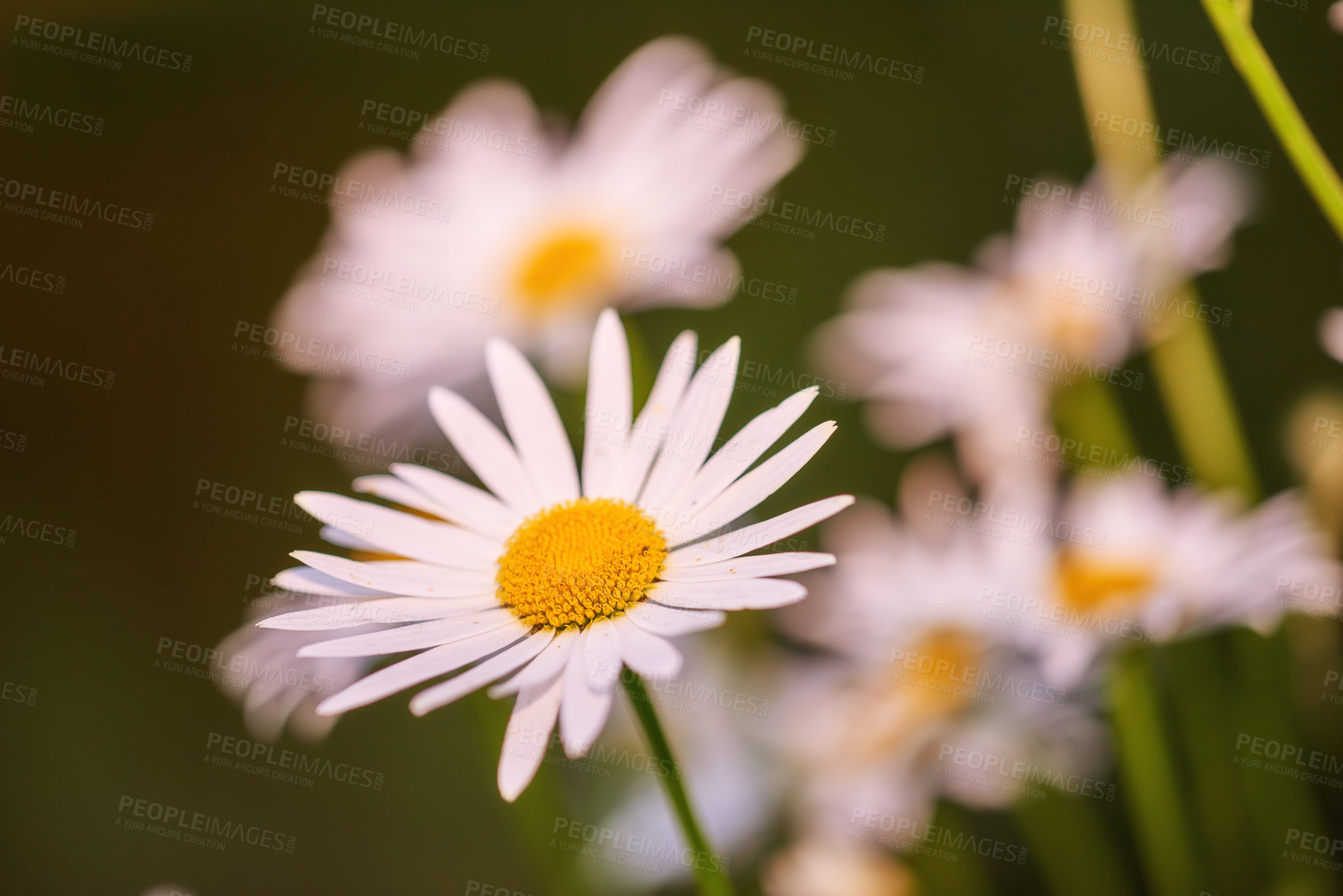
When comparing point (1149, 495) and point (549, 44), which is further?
point (549, 44)

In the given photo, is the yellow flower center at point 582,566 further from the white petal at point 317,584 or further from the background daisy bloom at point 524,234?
the background daisy bloom at point 524,234

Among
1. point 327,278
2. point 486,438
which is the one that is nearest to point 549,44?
point 327,278

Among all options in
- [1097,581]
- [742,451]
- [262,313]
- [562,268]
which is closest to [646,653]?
[742,451]

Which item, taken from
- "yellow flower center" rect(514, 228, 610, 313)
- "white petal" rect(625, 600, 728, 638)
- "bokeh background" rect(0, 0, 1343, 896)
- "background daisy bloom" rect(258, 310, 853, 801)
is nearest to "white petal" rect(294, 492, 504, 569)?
"background daisy bloom" rect(258, 310, 853, 801)

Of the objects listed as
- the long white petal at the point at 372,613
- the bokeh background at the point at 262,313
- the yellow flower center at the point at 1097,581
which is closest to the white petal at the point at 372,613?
the long white petal at the point at 372,613

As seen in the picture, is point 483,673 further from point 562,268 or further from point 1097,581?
point 562,268

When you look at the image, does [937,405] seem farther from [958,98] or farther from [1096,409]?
[958,98]
